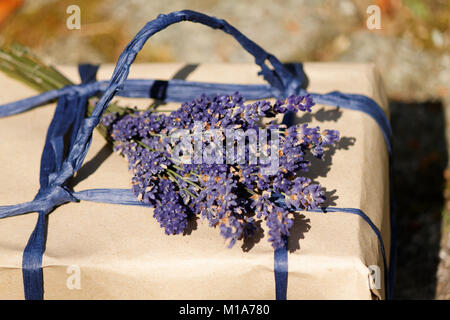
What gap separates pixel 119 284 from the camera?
1331 mm

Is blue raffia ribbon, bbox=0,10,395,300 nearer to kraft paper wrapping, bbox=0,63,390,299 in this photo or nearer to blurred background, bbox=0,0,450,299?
kraft paper wrapping, bbox=0,63,390,299

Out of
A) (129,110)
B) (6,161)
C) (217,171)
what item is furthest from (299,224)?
(6,161)

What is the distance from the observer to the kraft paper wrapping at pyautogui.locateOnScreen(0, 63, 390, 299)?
127 centimetres

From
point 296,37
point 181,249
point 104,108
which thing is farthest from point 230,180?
point 296,37

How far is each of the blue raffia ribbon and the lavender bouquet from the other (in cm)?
13

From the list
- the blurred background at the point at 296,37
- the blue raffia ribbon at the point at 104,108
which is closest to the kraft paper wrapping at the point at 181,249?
the blue raffia ribbon at the point at 104,108

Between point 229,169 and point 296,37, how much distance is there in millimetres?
2011

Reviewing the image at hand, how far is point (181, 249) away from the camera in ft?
4.34

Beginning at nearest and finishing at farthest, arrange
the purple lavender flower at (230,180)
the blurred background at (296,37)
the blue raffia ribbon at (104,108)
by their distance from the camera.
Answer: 1. the purple lavender flower at (230,180)
2. the blue raffia ribbon at (104,108)
3. the blurred background at (296,37)

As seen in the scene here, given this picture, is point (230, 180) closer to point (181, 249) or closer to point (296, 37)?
point (181, 249)

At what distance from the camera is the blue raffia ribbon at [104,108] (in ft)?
4.39

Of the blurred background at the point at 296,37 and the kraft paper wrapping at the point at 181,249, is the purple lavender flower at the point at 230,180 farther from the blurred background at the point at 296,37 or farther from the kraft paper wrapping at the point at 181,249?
the blurred background at the point at 296,37

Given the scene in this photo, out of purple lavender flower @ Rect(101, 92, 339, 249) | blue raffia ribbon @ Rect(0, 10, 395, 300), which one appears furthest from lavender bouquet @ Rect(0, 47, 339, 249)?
blue raffia ribbon @ Rect(0, 10, 395, 300)

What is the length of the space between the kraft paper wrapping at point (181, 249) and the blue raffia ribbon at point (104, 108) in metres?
0.03
